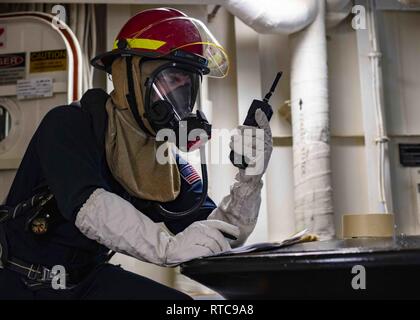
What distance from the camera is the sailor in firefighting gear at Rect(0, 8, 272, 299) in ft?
3.69

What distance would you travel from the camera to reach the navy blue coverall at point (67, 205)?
3.87 ft

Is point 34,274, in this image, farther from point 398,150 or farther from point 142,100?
point 398,150

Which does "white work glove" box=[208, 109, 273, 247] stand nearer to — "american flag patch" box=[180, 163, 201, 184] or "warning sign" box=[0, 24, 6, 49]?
"american flag patch" box=[180, 163, 201, 184]

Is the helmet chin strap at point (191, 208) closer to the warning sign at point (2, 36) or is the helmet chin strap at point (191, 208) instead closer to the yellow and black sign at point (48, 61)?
the yellow and black sign at point (48, 61)

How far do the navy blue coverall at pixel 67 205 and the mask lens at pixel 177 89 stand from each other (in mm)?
150

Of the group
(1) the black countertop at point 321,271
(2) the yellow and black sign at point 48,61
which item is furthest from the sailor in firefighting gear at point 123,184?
(2) the yellow and black sign at point 48,61

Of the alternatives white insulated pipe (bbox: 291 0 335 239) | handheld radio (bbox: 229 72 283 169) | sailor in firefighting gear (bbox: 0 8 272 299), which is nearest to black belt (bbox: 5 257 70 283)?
sailor in firefighting gear (bbox: 0 8 272 299)

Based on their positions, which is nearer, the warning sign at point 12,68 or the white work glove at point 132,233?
the white work glove at point 132,233

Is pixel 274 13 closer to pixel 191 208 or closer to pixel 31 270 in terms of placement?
pixel 191 208

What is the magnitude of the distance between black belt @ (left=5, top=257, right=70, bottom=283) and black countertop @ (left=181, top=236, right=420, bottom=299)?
1.52 feet

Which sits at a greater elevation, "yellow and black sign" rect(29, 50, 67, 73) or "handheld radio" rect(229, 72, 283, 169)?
"yellow and black sign" rect(29, 50, 67, 73)

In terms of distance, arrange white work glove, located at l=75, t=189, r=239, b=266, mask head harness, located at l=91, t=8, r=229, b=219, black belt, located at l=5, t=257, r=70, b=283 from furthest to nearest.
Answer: mask head harness, located at l=91, t=8, r=229, b=219, black belt, located at l=5, t=257, r=70, b=283, white work glove, located at l=75, t=189, r=239, b=266

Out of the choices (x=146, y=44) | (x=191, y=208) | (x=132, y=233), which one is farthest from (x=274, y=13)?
(x=132, y=233)
